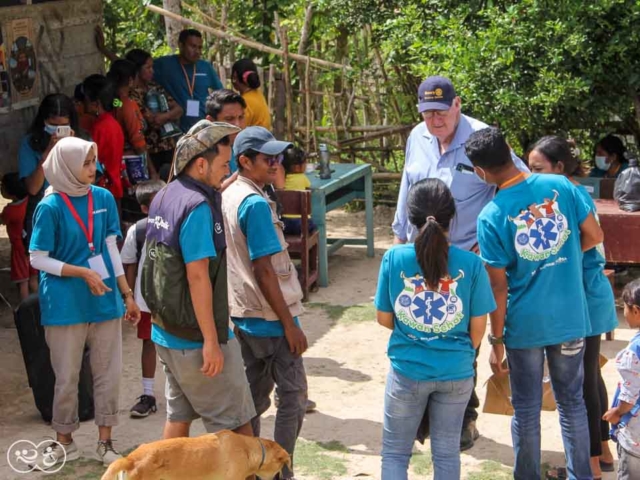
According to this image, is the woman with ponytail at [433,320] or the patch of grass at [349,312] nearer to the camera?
the woman with ponytail at [433,320]

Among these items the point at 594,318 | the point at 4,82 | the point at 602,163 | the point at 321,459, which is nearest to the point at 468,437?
the point at 321,459

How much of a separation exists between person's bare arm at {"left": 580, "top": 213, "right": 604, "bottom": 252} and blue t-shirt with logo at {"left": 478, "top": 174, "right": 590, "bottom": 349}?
0.03m

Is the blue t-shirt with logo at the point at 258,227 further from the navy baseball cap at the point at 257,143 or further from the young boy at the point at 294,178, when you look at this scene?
the young boy at the point at 294,178

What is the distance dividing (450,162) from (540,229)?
1.03 meters

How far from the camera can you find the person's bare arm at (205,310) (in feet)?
13.4

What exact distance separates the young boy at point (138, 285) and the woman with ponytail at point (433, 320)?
2.20 m

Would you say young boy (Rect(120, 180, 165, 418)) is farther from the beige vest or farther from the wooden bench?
the wooden bench

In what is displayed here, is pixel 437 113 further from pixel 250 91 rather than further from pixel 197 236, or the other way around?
pixel 250 91

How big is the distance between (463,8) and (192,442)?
19.6 feet

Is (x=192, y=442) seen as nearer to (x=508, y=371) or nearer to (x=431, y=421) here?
(x=431, y=421)

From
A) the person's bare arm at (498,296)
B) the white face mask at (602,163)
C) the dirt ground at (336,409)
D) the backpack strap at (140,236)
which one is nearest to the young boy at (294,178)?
the dirt ground at (336,409)

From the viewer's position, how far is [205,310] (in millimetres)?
4117

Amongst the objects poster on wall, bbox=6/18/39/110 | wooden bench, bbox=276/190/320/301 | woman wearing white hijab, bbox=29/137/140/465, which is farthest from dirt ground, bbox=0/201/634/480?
poster on wall, bbox=6/18/39/110

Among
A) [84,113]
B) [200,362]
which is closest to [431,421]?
[200,362]
